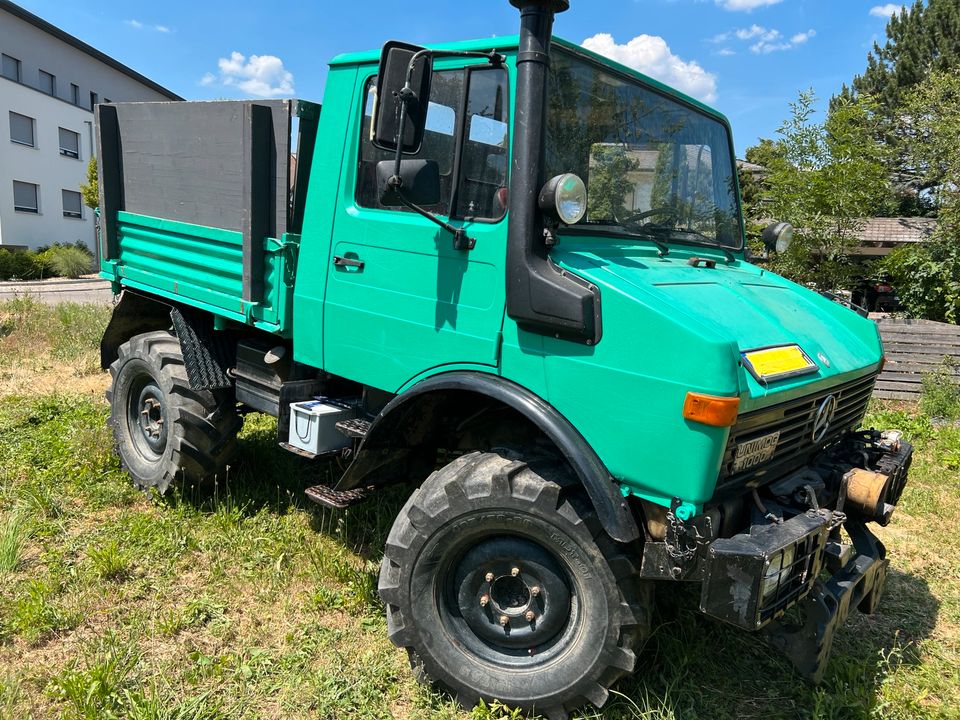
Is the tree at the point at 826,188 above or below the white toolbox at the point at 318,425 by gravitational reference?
above

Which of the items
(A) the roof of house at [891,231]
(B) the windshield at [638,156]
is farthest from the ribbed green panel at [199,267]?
(A) the roof of house at [891,231]

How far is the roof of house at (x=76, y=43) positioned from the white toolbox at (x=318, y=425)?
3241 centimetres

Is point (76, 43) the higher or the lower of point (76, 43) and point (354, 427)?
the higher

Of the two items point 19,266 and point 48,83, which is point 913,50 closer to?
point 19,266

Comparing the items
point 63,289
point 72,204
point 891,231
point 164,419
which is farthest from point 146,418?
Result: point 72,204

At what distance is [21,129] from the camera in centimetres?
2747

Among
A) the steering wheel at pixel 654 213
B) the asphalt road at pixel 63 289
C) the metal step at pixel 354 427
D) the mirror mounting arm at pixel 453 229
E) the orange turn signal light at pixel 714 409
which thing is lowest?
the asphalt road at pixel 63 289

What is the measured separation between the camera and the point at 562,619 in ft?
9.12

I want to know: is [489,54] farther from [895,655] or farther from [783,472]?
[895,655]

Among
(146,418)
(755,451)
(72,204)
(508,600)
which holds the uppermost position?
(72,204)

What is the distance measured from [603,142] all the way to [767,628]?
→ 6.92 feet

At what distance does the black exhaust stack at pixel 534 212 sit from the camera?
2535 millimetres

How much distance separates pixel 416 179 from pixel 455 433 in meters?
1.29

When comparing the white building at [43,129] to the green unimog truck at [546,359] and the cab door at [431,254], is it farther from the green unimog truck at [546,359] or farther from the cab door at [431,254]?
the cab door at [431,254]
